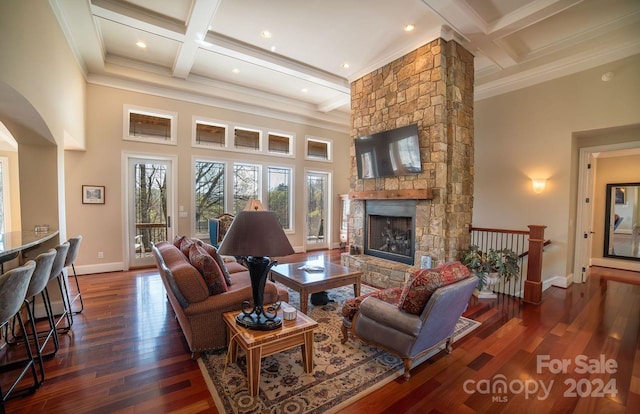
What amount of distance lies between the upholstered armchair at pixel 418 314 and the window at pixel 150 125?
5.41 metres

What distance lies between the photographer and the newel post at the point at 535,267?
3957 millimetres

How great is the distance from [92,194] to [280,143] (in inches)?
164

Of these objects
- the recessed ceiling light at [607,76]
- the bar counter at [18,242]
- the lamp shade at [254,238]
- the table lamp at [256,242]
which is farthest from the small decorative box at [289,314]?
the recessed ceiling light at [607,76]

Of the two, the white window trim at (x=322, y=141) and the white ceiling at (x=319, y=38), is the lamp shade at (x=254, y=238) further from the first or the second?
the white window trim at (x=322, y=141)

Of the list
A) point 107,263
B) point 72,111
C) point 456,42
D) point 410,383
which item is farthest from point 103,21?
point 410,383

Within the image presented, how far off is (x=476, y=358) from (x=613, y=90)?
15.9ft

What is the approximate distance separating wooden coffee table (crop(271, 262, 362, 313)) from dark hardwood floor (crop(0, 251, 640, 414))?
131cm

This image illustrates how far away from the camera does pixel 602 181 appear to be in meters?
6.43

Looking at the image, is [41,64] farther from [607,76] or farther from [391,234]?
[607,76]

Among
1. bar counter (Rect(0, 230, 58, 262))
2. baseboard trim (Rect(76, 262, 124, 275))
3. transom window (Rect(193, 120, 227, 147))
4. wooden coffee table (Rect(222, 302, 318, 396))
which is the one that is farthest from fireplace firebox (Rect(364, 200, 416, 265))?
baseboard trim (Rect(76, 262, 124, 275))

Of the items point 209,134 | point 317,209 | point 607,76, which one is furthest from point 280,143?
point 607,76

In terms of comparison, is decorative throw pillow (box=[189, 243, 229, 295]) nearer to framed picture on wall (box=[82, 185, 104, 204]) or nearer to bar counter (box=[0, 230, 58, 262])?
bar counter (box=[0, 230, 58, 262])

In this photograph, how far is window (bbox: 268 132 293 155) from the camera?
23.3 feet

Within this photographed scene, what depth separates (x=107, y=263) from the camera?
5273 mm
